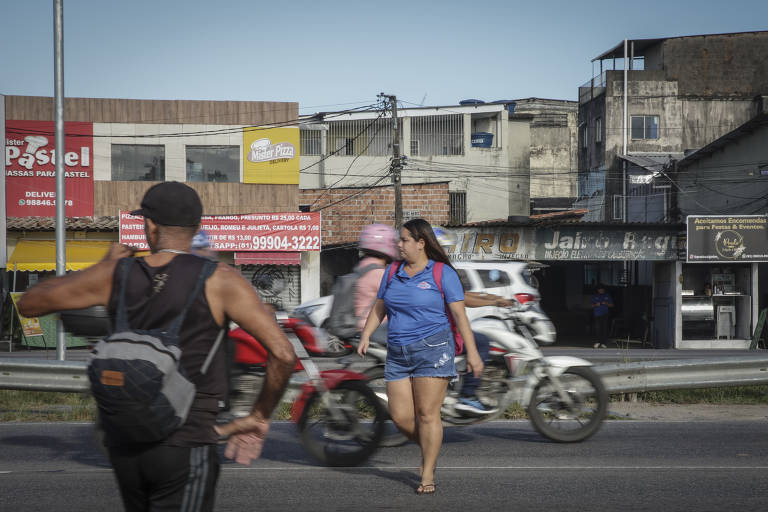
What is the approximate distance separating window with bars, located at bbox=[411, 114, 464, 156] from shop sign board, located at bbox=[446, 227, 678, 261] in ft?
42.1

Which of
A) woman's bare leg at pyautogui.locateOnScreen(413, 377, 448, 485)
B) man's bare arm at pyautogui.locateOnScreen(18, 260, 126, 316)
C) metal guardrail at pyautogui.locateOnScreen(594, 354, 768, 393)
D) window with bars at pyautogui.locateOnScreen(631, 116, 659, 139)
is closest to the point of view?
man's bare arm at pyautogui.locateOnScreen(18, 260, 126, 316)

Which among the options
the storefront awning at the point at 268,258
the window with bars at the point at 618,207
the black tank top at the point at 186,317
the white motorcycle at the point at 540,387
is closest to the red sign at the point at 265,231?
the storefront awning at the point at 268,258

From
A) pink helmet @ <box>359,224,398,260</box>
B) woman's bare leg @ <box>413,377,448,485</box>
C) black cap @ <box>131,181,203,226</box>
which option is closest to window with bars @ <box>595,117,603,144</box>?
pink helmet @ <box>359,224,398,260</box>

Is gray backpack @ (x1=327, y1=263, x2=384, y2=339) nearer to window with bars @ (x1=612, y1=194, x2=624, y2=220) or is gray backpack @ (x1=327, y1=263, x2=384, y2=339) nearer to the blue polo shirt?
the blue polo shirt

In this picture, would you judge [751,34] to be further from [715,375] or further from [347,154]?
[715,375]

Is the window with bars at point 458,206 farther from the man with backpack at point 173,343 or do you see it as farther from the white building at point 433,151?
the man with backpack at point 173,343

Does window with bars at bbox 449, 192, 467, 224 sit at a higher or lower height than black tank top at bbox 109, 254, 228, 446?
higher

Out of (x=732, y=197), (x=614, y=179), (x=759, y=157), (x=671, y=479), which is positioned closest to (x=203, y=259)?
(x=671, y=479)

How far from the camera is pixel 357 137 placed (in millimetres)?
39062

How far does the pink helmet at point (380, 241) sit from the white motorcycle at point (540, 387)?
0.77m

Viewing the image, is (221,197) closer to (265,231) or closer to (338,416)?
(265,231)

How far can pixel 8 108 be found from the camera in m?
28.9

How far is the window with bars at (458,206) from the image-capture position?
38812mm

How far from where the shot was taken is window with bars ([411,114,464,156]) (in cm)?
3950
